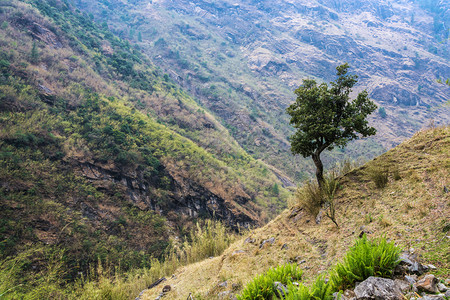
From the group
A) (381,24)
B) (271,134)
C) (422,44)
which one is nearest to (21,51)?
(271,134)

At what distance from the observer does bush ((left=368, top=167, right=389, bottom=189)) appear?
6.64 metres

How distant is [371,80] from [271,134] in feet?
271

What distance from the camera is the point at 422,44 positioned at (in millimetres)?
142000

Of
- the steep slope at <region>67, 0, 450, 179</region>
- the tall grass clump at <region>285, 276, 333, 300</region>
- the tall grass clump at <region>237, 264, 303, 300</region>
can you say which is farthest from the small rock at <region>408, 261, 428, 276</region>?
the steep slope at <region>67, 0, 450, 179</region>

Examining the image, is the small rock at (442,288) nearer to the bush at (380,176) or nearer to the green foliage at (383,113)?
the bush at (380,176)

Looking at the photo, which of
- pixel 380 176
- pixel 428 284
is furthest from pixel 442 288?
pixel 380 176

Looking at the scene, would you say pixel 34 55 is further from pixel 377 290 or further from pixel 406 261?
pixel 406 261

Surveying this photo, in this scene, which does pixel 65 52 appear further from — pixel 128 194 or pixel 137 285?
pixel 137 285

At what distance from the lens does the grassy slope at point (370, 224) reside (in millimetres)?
4156

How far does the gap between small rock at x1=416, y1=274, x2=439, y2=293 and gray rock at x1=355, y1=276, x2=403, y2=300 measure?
0.25m

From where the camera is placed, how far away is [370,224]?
5293mm

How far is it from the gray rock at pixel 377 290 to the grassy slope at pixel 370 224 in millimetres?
727

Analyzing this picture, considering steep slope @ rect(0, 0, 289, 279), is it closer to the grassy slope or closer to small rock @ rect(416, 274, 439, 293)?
the grassy slope

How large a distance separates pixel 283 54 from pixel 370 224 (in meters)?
136
